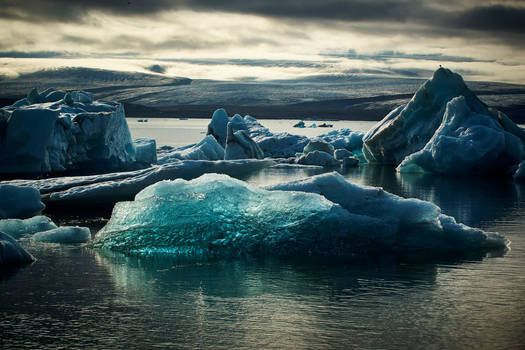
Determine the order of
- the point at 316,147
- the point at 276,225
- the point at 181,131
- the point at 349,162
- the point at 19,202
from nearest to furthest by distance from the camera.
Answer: the point at 276,225, the point at 19,202, the point at 349,162, the point at 316,147, the point at 181,131

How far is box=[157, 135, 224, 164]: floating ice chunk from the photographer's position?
19.2 metres

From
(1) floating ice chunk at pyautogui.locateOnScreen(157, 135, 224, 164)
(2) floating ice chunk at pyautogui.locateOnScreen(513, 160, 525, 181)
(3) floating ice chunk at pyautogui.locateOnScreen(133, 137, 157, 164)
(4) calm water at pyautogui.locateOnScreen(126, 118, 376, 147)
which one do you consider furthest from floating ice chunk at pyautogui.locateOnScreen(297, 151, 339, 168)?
→ (4) calm water at pyautogui.locateOnScreen(126, 118, 376, 147)

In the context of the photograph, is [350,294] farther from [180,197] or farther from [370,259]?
[180,197]

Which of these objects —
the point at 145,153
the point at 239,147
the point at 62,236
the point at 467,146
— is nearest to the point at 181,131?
the point at 239,147

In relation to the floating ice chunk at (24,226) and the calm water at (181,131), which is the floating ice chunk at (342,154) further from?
the floating ice chunk at (24,226)

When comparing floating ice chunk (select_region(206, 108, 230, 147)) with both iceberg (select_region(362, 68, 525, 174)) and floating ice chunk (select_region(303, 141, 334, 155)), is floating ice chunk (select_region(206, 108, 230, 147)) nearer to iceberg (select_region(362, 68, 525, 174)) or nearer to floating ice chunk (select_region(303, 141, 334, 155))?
floating ice chunk (select_region(303, 141, 334, 155))

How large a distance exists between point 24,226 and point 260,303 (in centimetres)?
398

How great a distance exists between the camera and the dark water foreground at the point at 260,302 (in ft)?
13.7

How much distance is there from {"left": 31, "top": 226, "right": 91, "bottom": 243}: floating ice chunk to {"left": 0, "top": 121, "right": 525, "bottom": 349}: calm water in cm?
28

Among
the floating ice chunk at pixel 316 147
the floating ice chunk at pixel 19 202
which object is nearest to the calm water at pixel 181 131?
the floating ice chunk at pixel 316 147

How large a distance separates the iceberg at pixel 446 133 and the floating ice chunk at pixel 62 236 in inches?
468

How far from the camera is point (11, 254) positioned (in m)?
6.10

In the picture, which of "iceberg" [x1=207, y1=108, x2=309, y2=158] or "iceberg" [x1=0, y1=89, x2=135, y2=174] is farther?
"iceberg" [x1=207, y1=108, x2=309, y2=158]

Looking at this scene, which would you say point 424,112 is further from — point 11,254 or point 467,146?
point 11,254
